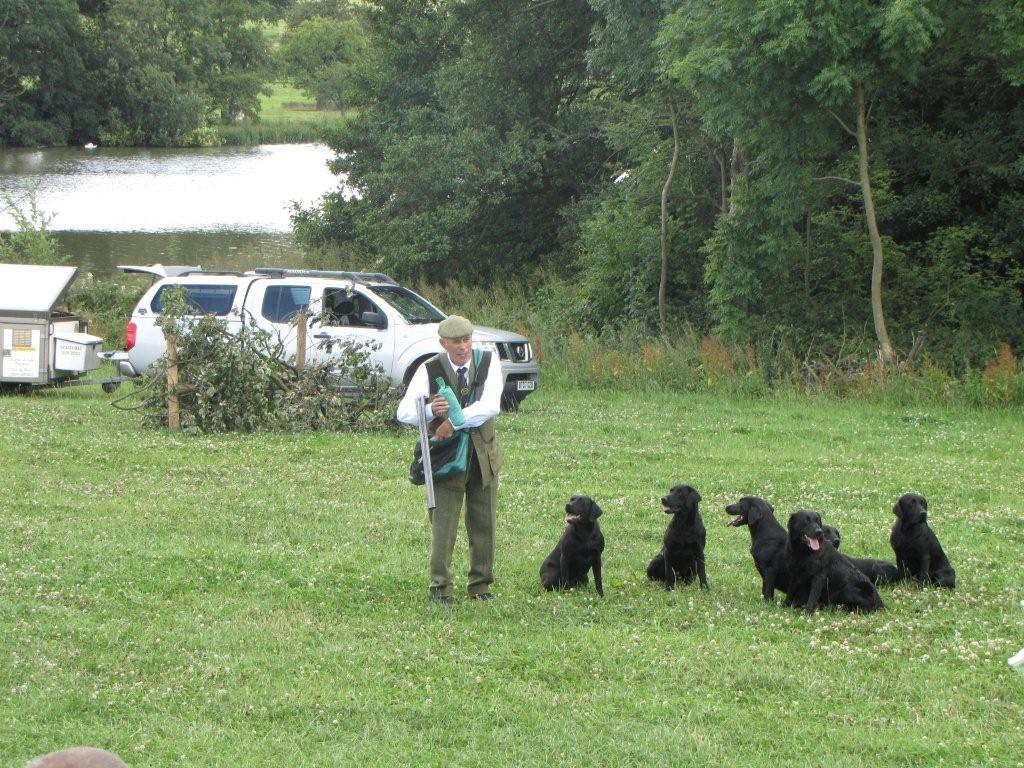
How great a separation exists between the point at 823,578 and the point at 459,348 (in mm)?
2712

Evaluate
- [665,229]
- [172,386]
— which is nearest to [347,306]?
[172,386]

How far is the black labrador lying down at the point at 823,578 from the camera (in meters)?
8.49

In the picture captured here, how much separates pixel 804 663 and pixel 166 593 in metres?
4.25

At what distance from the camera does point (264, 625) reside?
8.26 m

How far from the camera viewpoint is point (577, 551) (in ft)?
29.7

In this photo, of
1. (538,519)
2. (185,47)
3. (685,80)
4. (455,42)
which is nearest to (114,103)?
(185,47)

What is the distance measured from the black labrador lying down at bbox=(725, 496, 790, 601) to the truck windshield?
10.4 metres

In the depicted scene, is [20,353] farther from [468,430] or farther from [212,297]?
[468,430]

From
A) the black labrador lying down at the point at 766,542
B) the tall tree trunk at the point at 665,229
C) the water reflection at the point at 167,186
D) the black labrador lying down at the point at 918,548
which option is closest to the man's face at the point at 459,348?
the black labrador lying down at the point at 766,542

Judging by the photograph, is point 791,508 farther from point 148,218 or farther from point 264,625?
point 148,218

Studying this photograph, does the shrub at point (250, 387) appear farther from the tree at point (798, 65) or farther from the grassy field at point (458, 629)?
the tree at point (798, 65)

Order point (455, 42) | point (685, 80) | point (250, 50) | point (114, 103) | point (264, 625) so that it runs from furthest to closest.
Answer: point (250, 50)
point (114, 103)
point (455, 42)
point (685, 80)
point (264, 625)

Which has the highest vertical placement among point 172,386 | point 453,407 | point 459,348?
point 459,348

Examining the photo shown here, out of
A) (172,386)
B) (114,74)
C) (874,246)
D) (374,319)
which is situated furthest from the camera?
(114,74)
